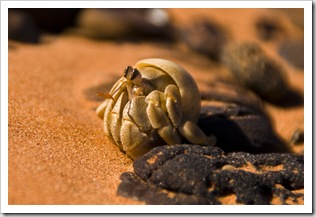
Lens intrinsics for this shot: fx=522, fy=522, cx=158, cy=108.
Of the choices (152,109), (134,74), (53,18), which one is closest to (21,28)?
(53,18)

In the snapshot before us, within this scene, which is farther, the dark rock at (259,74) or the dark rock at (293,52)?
the dark rock at (293,52)

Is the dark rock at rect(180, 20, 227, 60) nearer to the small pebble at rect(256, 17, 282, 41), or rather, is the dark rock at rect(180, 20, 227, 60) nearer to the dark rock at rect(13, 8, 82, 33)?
the small pebble at rect(256, 17, 282, 41)

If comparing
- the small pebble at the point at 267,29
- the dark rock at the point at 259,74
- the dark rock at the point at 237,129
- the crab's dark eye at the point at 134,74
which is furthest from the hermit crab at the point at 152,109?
the small pebble at the point at 267,29

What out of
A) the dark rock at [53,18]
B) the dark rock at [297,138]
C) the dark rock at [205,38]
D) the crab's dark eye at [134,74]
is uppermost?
the dark rock at [53,18]

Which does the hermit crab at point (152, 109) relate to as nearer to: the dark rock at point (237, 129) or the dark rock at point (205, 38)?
the dark rock at point (237, 129)

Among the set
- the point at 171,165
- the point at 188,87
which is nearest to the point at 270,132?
the point at 188,87

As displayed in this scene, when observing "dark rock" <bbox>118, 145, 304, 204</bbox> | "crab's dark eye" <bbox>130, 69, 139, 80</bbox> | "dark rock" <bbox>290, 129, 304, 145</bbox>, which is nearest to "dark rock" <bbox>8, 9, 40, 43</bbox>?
"crab's dark eye" <bbox>130, 69, 139, 80</bbox>

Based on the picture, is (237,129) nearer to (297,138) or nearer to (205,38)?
(297,138)
